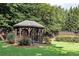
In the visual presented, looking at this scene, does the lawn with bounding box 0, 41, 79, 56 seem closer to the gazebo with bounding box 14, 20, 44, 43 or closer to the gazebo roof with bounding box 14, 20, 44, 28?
the gazebo with bounding box 14, 20, 44, 43

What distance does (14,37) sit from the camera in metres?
7.08

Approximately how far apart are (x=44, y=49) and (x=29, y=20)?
616 millimetres

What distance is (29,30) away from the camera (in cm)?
704

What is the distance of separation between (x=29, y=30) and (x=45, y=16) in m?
0.41

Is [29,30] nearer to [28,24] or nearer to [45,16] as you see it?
[28,24]

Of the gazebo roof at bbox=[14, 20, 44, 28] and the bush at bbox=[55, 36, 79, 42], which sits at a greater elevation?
the gazebo roof at bbox=[14, 20, 44, 28]

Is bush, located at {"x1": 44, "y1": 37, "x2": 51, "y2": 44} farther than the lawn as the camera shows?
Yes

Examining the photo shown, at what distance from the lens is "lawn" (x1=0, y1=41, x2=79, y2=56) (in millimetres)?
6949

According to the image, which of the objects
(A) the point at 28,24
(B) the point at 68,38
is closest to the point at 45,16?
(A) the point at 28,24

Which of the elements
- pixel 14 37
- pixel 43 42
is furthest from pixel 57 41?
pixel 14 37

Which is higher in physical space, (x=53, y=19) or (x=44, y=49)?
(x=53, y=19)

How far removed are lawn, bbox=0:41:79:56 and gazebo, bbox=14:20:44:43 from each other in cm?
19

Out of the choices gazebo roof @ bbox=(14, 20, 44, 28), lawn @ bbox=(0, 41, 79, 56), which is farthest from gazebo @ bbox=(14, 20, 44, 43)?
lawn @ bbox=(0, 41, 79, 56)

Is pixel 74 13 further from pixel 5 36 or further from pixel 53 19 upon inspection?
pixel 5 36
